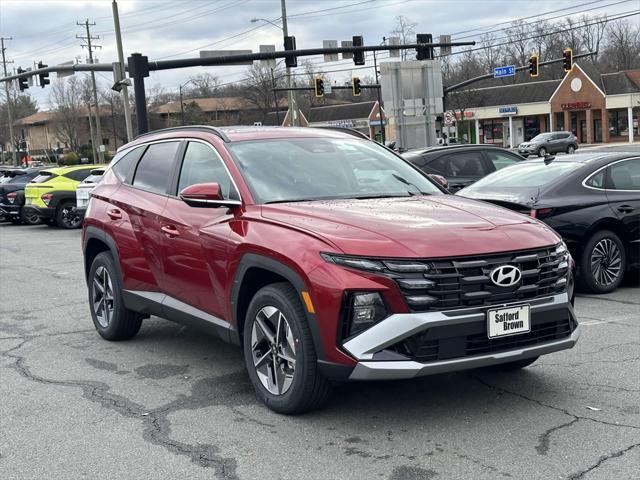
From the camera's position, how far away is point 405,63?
2075 centimetres

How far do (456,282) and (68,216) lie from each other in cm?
1915

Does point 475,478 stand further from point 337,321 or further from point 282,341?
point 282,341

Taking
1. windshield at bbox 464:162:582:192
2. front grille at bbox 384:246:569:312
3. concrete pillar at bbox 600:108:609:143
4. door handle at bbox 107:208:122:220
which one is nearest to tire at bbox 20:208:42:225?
windshield at bbox 464:162:582:192

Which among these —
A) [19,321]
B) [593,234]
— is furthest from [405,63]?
[19,321]

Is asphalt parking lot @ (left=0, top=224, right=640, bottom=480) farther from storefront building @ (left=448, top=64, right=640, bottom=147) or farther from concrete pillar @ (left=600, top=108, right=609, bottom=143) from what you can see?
concrete pillar @ (left=600, top=108, right=609, bottom=143)

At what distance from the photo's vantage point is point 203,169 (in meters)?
5.96

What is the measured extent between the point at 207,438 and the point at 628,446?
231 cm

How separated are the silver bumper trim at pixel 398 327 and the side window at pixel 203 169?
5.28 ft

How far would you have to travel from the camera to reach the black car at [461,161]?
44.5ft

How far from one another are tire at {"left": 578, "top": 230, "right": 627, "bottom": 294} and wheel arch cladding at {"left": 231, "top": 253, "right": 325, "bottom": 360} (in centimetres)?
472

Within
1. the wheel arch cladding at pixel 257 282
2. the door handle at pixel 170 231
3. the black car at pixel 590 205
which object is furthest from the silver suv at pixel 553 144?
the wheel arch cladding at pixel 257 282

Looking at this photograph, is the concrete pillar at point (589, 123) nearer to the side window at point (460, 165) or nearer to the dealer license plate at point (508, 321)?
the side window at point (460, 165)

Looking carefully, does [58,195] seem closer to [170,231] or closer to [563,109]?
[170,231]

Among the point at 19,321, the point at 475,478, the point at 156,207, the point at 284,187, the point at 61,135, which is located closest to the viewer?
the point at 475,478
